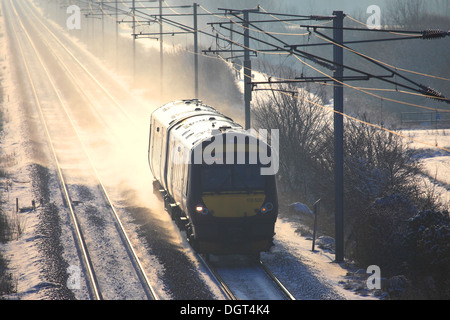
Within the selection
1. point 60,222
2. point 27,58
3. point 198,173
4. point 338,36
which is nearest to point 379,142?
point 338,36

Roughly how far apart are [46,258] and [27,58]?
5931 cm

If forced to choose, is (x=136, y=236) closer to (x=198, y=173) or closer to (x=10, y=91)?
(x=198, y=173)

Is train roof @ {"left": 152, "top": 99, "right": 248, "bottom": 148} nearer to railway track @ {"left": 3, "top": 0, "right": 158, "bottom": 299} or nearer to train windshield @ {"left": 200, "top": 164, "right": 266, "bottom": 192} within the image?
train windshield @ {"left": 200, "top": 164, "right": 266, "bottom": 192}

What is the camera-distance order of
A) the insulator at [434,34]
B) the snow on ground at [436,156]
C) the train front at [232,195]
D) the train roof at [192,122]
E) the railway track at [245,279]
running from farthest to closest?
the snow on ground at [436,156], the train roof at [192,122], the train front at [232,195], the railway track at [245,279], the insulator at [434,34]

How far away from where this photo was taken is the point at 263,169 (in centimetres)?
1617

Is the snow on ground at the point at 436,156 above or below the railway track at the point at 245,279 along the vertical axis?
above

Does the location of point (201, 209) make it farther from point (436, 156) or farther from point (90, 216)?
point (436, 156)

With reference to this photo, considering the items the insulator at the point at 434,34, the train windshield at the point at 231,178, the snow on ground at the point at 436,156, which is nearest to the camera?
the insulator at the point at 434,34

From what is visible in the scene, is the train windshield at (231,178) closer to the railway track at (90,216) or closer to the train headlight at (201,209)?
the train headlight at (201,209)

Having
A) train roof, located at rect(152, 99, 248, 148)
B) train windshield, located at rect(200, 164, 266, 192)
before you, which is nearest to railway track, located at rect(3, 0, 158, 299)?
train windshield, located at rect(200, 164, 266, 192)

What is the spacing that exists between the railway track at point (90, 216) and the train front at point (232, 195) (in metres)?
2.12

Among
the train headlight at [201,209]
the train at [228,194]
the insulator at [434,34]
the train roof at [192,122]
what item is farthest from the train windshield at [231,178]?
the insulator at [434,34]

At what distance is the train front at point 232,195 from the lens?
15828 mm

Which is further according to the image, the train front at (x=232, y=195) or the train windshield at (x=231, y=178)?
the train windshield at (x=231, y=178)
